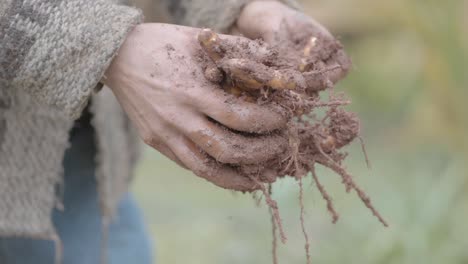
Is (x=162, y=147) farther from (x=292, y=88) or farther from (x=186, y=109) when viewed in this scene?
(x=292, y=88)

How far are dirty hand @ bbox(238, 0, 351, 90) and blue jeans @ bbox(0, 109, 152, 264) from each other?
50 cm

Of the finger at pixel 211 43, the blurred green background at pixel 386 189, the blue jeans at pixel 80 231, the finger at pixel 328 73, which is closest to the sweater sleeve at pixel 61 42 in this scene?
the finger at pixel 211 43

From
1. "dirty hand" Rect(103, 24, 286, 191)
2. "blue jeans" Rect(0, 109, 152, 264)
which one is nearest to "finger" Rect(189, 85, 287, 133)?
"dirty hand" Rect(103, 24, 286, 191)

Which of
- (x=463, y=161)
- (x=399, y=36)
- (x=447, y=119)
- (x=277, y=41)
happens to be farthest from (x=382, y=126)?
(x=277, y=41)

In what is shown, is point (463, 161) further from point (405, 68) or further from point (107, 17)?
point (107, 17)

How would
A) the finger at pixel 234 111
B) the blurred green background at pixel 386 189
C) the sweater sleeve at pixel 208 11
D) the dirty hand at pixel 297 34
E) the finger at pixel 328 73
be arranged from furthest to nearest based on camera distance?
the blurred green background at pixel 386 189 → the sweater sleeve at pixel 208 11 → the dirty hand at pixel 297 34 → the finger at pixel 328 73 → the finger at pixel 234 111

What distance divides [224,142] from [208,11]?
0.56 meters

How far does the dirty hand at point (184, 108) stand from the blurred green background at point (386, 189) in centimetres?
82

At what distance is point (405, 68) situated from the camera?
4566 mm

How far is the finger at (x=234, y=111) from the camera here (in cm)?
118

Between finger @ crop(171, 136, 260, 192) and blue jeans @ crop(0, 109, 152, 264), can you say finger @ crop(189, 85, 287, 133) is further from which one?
blue jeans @ crop(0, 109, 152, 264)

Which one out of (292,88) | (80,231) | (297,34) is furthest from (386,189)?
(292,88)

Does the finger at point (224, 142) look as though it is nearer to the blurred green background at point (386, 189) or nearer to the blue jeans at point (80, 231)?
the blue jeans at point (80, 231)

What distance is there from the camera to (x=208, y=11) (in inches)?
65.6
